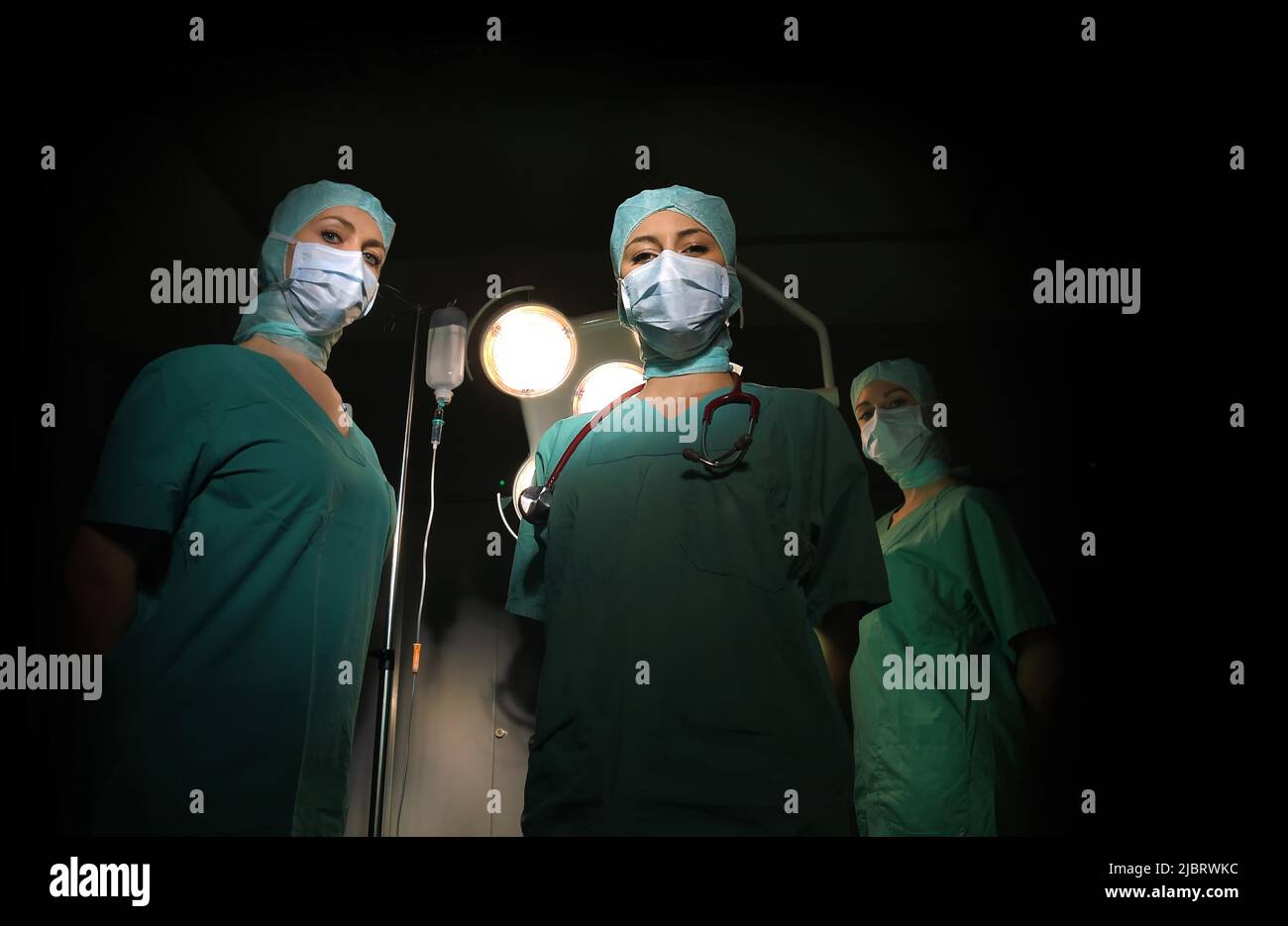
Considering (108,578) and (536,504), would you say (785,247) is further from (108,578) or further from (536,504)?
(108,578)

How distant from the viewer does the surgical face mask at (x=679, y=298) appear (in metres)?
1.84

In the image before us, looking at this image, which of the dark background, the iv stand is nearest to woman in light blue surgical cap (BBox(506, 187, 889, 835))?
the iv stand

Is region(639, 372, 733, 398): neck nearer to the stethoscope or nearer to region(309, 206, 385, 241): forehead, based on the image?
the stethoscope

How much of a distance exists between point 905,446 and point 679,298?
0.84 meters

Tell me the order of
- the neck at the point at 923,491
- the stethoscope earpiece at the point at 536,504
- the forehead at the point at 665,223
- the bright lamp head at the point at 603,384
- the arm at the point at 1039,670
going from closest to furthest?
the stethoscope earpiece at the point at 536,504 → the forehead at the point at 665,223 → the arm at the point at 1039,670 → the bright lamp head at the point at 603,384 → the neck at the point at 923,491

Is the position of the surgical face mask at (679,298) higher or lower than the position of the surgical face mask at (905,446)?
higher

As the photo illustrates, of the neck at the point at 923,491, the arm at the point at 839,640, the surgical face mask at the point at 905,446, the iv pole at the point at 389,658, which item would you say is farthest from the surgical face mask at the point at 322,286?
the neck at the point at 923,491

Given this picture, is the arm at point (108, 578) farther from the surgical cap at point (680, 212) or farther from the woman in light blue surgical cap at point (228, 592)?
the surgical cap at point (680, 212)

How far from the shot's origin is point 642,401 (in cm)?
192

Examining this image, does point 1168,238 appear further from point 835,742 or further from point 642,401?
point 835,742

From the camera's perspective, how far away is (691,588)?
1671mm

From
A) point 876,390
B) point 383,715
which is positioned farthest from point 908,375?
point 383,715

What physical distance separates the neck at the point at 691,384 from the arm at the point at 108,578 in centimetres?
103
